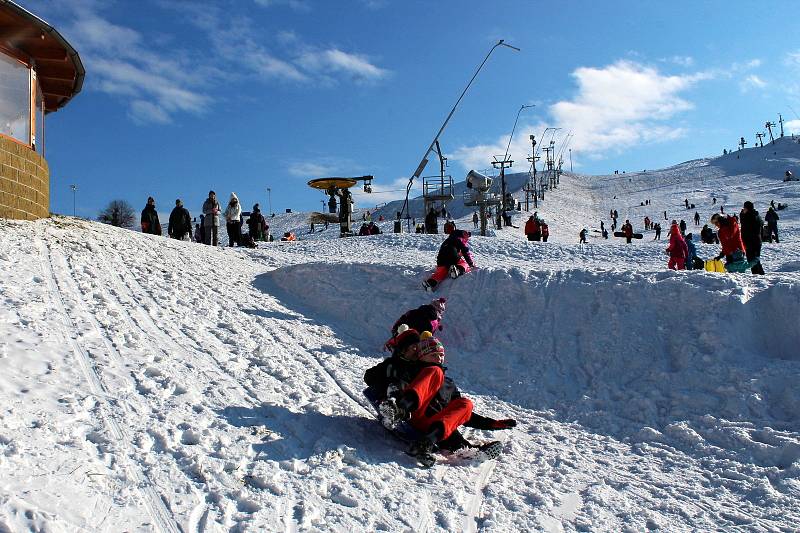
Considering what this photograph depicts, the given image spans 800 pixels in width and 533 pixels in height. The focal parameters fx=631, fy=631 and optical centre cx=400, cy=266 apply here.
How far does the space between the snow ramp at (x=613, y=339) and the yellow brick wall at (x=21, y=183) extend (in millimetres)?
5657

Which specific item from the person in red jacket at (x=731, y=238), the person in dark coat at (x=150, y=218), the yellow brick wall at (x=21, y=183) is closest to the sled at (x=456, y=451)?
the person in red jacket at (x=731, y=238)

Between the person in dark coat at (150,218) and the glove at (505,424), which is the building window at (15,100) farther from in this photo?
the glove at (505,424)

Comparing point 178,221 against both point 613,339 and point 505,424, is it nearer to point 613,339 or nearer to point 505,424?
point 613,339

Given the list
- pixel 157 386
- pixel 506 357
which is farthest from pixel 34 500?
pixel 506 357

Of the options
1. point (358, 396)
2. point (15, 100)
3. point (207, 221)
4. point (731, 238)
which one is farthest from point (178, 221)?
point (731, 238)

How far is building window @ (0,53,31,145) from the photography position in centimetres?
1270

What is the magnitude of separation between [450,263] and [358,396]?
5.62 meters

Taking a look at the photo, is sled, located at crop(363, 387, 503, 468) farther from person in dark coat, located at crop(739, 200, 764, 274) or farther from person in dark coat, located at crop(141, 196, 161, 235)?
person in dark coat, located at crop(141, 196, 161, 235)

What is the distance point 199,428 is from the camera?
525 cm

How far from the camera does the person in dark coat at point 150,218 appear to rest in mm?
19984

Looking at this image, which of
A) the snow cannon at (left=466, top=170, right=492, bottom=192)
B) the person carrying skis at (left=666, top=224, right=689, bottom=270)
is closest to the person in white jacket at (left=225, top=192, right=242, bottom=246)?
the person carrying skis at (left=666, top=224, right=689, bottom=270)

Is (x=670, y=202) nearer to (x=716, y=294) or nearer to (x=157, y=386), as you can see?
(x=716, y=294)

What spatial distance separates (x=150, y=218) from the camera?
20031 millimetres

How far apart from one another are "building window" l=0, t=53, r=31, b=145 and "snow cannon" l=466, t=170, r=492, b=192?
27.6 meters
